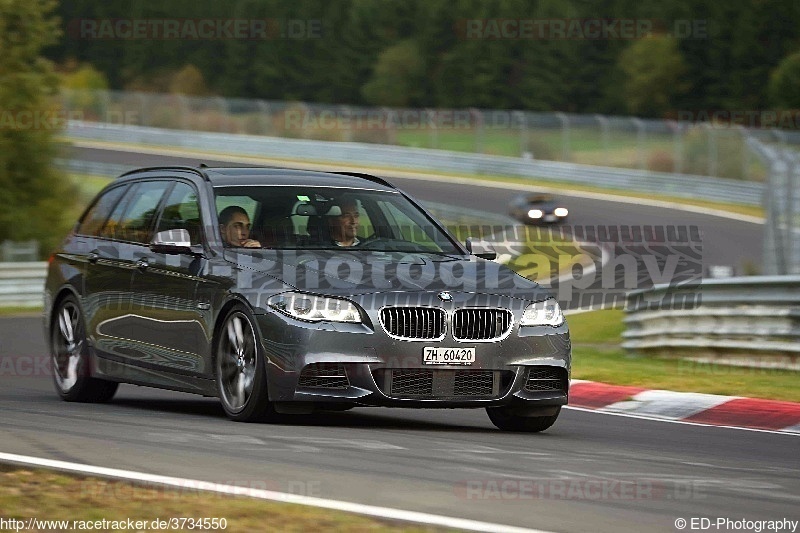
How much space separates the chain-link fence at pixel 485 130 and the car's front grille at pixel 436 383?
3467 cm

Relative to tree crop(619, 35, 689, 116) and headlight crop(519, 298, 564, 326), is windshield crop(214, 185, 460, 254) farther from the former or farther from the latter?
tree crop(619, 35, 689, 116)

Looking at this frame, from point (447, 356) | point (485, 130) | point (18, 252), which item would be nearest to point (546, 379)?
point (447, 356)

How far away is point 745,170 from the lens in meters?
48.4

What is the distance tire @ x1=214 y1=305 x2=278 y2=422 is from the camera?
9695 mm

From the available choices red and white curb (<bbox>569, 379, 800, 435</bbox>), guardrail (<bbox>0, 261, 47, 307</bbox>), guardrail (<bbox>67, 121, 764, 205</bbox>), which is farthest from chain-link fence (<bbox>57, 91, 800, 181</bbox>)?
red and white curb (<bbox>569, 379, 800, 435</bbox>)

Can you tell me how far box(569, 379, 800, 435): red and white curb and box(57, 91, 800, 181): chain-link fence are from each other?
30988 millimetres

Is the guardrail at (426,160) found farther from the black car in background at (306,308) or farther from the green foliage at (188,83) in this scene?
the green foliage at (188,83)

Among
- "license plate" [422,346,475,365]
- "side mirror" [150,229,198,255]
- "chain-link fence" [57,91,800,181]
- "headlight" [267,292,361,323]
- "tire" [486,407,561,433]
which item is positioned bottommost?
"tire" [486,407,561,433]

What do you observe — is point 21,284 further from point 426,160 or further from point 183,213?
point 426,160

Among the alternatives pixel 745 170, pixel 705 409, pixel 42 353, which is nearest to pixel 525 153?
pixel 745 170

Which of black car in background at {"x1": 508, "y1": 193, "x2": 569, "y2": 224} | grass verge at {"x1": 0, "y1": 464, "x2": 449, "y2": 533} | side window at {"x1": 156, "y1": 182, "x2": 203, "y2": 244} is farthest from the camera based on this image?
black car in background at {"x1": 508, "y1": 193, "x2": 569, "y2": 224}

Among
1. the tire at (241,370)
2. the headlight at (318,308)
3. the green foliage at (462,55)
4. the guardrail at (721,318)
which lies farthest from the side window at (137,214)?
the green foliage at (462,55)

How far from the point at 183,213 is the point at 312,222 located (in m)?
0.92

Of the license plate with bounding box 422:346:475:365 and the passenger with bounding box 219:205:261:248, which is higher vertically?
the passenger with bounding box 219:205:261:248
